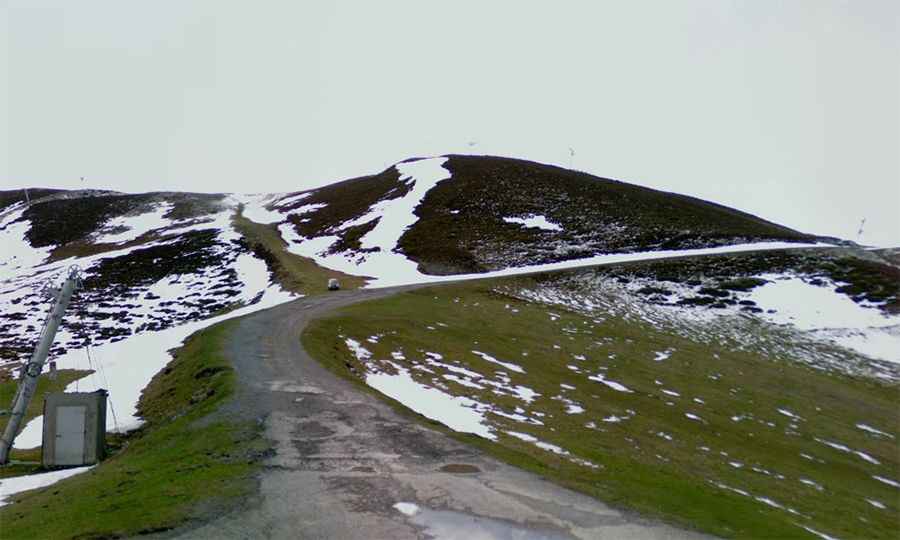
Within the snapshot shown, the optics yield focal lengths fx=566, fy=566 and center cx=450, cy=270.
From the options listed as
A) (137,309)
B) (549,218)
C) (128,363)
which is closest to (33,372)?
(128,363)

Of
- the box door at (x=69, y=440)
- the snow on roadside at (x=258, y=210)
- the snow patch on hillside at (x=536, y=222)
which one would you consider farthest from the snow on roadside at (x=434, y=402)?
the snow on roadside at (x=258, y=210)

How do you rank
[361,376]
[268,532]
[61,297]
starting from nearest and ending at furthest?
[268,532] → [61,297] → [361,376]

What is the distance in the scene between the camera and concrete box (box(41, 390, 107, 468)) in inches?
643

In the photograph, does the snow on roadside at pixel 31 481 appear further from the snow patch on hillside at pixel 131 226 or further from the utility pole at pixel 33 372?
the snow patch on hillside at pixel 131 226

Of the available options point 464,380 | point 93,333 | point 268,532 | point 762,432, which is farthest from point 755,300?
point 93,333

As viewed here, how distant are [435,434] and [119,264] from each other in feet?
205

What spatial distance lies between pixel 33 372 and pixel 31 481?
18.5 feet

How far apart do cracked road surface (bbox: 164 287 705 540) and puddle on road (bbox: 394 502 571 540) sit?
0.02 meters

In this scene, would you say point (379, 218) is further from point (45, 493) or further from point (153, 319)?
point (45, 493)

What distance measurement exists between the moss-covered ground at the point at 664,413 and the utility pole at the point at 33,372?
9020 millimetres

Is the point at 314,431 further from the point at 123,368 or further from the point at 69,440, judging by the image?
the point at 123,368

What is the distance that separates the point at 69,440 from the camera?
645 inches

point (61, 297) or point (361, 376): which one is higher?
point (61, 297)

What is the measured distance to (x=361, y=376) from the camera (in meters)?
21.2
